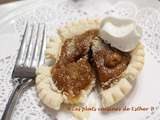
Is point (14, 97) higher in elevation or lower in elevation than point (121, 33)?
lower

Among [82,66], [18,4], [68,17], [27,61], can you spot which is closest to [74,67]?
[82,66]

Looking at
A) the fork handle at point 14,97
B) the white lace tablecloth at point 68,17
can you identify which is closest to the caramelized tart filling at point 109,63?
the white lace tablecloth at point 68,17

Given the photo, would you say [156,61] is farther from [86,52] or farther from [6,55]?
[6,55]

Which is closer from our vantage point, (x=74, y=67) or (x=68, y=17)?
(x=74, y=67)

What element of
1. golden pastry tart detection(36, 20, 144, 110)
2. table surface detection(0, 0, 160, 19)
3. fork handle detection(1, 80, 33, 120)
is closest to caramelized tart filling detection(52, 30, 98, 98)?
golden pastry tart detection(36, 20, 144, 110)

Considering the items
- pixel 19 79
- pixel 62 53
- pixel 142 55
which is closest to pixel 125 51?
Answer: pixel 142 55

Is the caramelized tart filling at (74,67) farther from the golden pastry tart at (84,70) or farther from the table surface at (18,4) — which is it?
the table surface at (18,4)

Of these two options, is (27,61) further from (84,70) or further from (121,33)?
(121,33)
